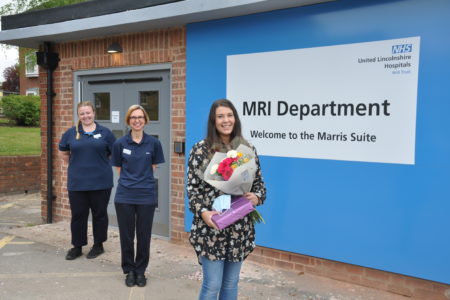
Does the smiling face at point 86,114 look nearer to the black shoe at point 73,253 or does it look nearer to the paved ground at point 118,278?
the black shoe at point 73,253

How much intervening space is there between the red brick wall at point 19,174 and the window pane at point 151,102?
5.13 m

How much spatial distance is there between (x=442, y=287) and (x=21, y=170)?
890 cm

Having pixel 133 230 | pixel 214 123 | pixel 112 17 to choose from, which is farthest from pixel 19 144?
pixel 214 123

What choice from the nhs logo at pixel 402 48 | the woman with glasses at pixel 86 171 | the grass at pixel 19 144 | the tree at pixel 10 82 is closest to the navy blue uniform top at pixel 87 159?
the woman with glasses at pixel 86 171

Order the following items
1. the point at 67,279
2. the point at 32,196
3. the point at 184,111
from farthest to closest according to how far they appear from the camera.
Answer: the point at 32,196
the point at 184,111
the point at 67,279

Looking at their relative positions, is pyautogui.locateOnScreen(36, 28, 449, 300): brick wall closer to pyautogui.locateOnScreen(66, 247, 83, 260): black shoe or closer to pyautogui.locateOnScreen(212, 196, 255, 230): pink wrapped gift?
pyautogui.locateOnScreen(66, 247, 83, 260): black shoe

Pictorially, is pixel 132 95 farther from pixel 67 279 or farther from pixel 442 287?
pixel 442 287

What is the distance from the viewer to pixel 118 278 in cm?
446

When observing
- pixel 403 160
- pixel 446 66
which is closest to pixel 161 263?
pixel 403 160

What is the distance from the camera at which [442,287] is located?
3.85m

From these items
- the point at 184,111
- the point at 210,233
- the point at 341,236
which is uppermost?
the point at 184,111

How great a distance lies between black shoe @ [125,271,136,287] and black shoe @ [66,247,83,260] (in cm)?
109

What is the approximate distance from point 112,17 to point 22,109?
16726 millimetres

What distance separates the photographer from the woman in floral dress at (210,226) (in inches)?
113
